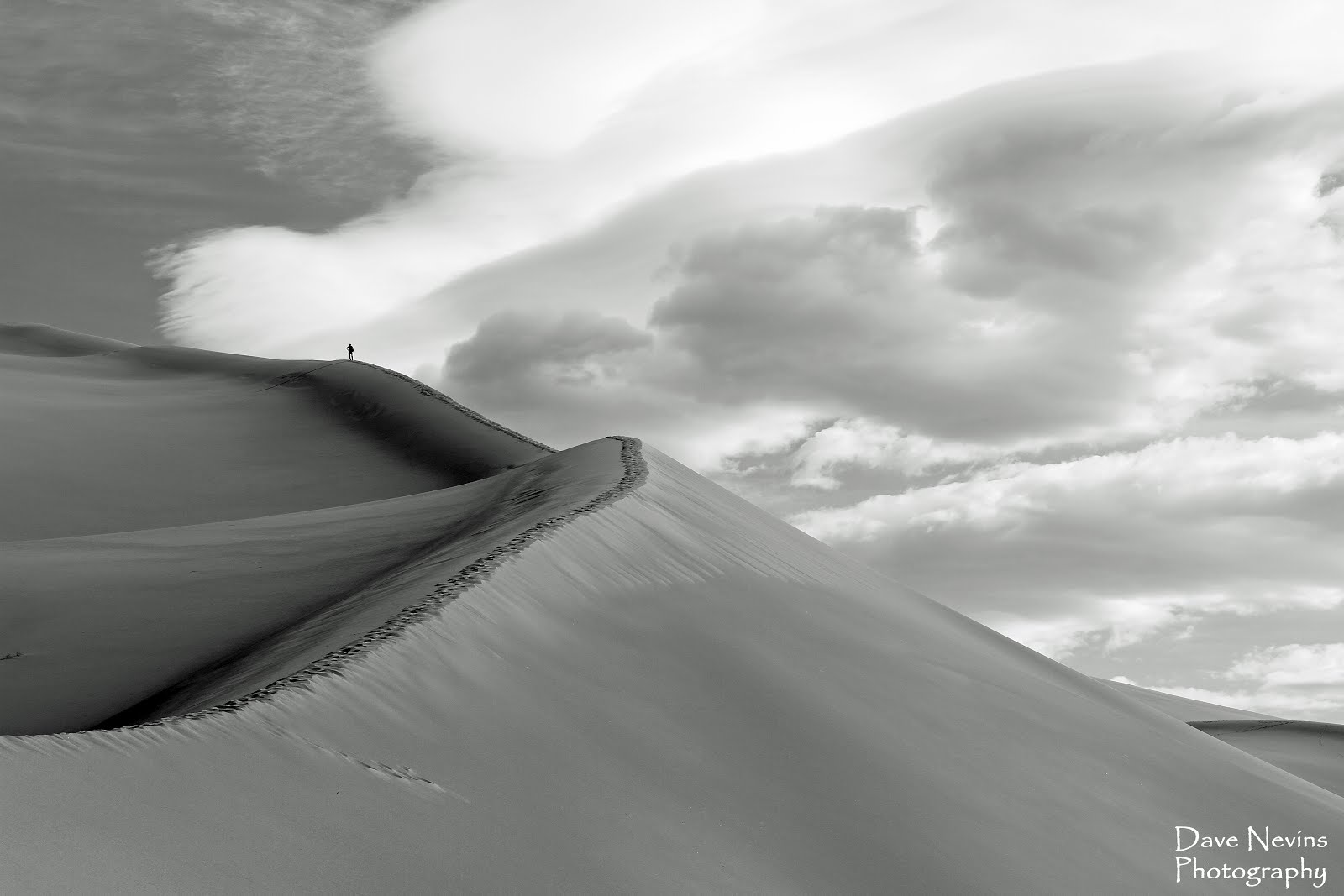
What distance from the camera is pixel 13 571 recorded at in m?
11.7

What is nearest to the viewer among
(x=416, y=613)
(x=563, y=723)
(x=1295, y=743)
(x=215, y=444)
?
(x=563, y=723)

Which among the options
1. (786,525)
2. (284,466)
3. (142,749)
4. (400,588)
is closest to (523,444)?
(284,466)

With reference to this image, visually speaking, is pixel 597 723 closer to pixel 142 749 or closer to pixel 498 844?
pixel 498 844

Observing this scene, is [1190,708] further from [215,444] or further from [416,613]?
[416,613]

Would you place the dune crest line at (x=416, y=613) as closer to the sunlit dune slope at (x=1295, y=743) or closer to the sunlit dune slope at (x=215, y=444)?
the sunlit dune slope at (x=215, y=444)

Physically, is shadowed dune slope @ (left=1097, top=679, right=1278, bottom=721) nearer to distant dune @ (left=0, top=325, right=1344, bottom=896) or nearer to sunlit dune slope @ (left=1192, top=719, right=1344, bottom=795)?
sunlit dune slope @ (left=1192, top=719, right=1344, bottom=795)

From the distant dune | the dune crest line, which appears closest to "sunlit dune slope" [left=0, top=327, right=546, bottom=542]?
the distant dune

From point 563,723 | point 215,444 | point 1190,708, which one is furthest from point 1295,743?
point 563,723

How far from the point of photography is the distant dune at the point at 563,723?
4.65 meters

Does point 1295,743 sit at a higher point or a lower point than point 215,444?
lower

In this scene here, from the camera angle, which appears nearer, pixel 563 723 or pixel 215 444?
pixel 563 723

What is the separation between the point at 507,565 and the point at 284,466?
645 inches

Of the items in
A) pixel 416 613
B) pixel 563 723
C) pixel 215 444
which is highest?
pixel 215 444

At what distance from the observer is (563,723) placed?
6.44 metres
